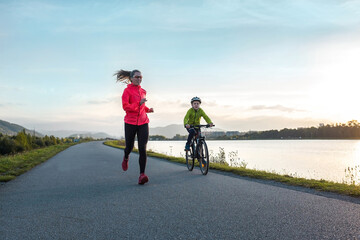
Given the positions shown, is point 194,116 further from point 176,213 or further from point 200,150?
point 176,213

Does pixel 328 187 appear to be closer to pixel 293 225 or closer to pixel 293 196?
pixel 293 196

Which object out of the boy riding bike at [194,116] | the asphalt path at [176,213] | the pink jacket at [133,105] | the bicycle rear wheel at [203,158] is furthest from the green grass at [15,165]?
the bicycle rear wheel at [203,158]

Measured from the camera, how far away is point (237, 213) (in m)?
3.90

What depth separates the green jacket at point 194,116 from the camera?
884cm

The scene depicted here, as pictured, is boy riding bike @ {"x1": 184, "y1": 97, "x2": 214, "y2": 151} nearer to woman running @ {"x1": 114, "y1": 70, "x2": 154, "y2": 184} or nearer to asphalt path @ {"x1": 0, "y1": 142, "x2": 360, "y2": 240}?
woman running @ {"x1": 114, "y1": 70, "x2": 154, "y2": 184}

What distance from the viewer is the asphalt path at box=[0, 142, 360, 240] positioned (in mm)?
3145

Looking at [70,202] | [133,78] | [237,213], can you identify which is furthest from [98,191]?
[237,213]

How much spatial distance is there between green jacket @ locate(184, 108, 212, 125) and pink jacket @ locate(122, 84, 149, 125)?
249 cm

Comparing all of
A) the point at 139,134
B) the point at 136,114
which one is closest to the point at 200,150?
the point at 139,134

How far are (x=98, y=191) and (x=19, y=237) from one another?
2.61m

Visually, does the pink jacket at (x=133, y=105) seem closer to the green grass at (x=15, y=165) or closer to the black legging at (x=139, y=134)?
the black legging at (x=139, y=134)

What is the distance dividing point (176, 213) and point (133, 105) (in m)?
3.05

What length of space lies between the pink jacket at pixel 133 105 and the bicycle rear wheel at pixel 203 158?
2.53 meters

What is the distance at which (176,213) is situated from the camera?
393cm
